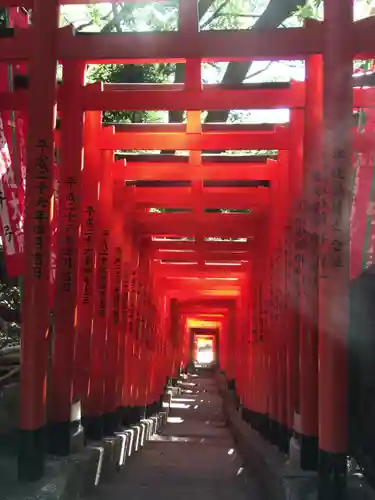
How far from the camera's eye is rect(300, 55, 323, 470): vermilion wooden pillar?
501cm

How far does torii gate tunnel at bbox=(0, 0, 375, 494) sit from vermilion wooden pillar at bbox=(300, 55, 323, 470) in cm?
1

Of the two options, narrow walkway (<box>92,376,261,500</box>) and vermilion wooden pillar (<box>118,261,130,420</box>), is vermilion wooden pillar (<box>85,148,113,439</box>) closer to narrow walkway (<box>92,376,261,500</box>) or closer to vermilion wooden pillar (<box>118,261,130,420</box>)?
narrow walkway (<box>92,376,261,500</box>)

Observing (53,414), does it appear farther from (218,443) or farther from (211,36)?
(218,443)

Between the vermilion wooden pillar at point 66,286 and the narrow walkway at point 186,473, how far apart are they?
81 centimetres

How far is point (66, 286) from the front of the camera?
563 centimetres

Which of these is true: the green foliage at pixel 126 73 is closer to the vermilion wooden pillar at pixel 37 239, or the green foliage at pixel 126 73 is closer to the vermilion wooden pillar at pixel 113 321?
the vermilion wooden pillar at pixel 113 321

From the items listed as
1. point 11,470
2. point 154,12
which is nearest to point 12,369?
point 11,470

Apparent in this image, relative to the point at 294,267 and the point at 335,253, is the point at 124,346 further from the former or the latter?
the point at 335,253

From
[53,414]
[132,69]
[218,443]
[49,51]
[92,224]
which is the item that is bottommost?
[218,443]

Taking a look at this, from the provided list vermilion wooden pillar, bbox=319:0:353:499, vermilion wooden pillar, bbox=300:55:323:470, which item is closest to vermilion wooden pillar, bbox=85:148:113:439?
vermilion wooden pillar, bbox=300:55:323:470

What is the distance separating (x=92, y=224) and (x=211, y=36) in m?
2.66

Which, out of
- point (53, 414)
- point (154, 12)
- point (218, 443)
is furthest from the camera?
point (218, 443)

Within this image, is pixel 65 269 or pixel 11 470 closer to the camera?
pixel 11 470

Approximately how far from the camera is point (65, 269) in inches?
222
